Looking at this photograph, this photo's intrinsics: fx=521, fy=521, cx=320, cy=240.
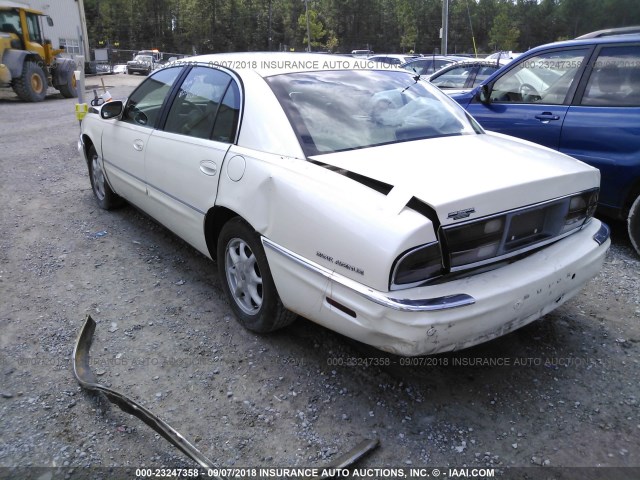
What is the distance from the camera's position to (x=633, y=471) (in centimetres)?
215

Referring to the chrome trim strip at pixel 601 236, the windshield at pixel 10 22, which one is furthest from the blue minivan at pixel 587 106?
the windshield at pixel 10 22

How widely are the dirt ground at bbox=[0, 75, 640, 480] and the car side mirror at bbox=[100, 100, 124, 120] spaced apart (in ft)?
4.46

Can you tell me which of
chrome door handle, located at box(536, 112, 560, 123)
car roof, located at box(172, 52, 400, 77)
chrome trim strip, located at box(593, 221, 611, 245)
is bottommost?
chrome trim strip, located at box(593, 221, 611, 245)

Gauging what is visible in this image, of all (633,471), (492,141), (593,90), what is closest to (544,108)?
(593,90)

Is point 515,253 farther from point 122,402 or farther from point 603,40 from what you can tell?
point 603,40

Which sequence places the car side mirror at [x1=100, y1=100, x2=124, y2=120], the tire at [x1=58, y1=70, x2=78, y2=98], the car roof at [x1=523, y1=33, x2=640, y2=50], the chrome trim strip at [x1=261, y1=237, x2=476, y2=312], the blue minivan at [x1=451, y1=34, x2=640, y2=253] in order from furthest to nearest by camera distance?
the tire at [x1=58, y1=70, x2=78, y2=98] < the car side mirror at [x1=100, y1=100, x2=124, y2=120] < the car roof at [x1=523, y1=33, x2=640, y2=50] < the blue minivan at [x1=451, y1=34, x2=640, y2=253] < the chrome trim strip at [x1=261, y1=237, x2=476, y2=312]

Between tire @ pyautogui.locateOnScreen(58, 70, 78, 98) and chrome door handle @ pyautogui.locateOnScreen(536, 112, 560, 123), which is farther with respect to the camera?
tire @ pyautogui.locateOnScreen(58, 70, 78, 98)

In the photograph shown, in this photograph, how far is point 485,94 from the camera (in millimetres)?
5309

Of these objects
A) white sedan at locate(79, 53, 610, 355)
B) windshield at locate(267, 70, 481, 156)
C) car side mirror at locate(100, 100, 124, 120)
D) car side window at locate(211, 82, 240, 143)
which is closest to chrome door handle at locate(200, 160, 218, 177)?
white sedan at locate(79, 53, 610, 355)

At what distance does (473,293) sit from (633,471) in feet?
3.16

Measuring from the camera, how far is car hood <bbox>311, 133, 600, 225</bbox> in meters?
2.22

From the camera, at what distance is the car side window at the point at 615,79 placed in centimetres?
418

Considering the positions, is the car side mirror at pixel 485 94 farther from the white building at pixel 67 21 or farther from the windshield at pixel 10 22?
the white building at pixel 67 21

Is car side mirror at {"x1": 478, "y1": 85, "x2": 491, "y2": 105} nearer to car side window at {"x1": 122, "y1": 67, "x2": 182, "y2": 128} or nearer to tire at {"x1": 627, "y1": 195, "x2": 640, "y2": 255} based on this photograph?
tire at {"x1": 627, "y1": 195, "x2": 640, "y2": 255}
